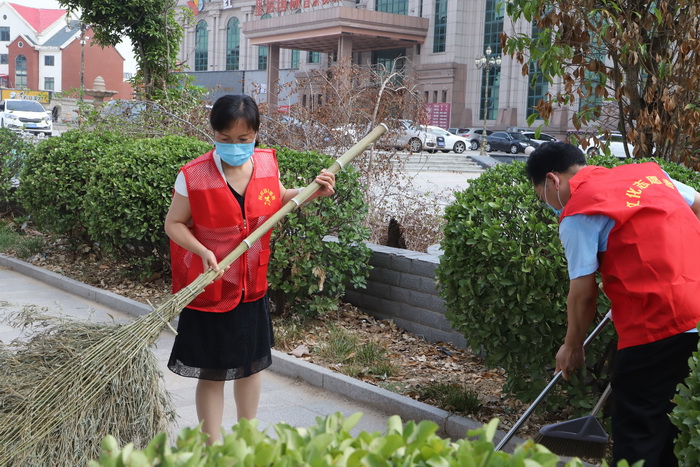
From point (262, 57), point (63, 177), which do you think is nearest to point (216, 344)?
point (63, 177)

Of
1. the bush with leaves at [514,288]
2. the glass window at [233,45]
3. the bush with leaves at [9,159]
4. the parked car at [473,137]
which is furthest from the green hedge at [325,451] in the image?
the glass window at [233,45]

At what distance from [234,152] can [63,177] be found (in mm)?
6319

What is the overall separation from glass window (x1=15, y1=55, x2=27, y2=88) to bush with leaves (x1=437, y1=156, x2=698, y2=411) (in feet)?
280

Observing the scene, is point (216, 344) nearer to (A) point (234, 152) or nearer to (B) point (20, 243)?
(A) point (234, 152)

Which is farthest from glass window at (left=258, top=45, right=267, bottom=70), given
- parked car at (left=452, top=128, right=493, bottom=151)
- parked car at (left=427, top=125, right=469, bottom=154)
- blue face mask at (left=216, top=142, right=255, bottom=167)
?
blue face mask at (left=216, top=142, right=255, bottom=167)

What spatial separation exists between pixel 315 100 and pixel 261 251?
721cm

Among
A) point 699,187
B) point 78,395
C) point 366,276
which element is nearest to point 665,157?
point 699,187

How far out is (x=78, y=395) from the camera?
11.2 ft

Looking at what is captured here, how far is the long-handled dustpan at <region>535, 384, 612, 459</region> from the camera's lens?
3.52m

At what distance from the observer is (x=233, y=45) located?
6644 centimetres

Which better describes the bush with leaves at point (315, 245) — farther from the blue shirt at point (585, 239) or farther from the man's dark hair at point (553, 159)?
the blue shirt at point (585, 239)

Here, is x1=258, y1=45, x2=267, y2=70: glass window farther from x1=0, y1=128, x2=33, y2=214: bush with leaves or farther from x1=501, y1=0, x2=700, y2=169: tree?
x1=501, y1=0, x2=700, y2=169: tree

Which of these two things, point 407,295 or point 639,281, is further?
point 407,295

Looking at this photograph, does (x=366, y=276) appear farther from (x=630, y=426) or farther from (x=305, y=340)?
(x=630, y=426)
